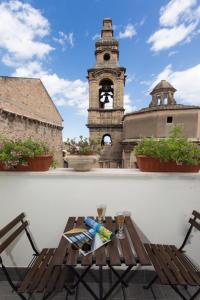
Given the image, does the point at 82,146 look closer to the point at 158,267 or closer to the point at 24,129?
the point at 158,267

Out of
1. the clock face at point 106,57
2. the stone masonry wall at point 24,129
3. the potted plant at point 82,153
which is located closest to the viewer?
the potted plant at point 82,153

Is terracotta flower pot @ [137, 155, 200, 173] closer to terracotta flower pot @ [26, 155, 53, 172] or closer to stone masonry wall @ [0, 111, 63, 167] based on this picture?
terracotta flower pot @ [26, 155, 53, 172]

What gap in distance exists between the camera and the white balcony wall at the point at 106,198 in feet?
7.25

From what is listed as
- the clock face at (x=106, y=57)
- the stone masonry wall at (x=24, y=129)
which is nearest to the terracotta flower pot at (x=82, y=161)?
the stone masonry wall at (x=24, y=129)

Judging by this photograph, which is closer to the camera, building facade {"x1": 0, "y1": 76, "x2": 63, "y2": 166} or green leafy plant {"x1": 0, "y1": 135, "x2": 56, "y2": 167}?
green leafy plant {"x1": 0, "y1": 135, "x2": 56, "y2": 167}

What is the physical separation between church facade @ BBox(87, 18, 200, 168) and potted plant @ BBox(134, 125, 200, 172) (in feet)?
47.7

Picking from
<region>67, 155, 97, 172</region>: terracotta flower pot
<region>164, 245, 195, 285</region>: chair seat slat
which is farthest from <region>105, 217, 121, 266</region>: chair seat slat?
<region>67, 155, 97, 172</region>: terracotta flower pot

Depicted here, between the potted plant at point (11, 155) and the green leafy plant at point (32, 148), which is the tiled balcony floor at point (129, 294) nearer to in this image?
the potted plant at point (11, 155)

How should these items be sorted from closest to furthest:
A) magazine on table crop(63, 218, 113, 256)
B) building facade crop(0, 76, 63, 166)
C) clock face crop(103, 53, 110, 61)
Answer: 1. magazine on table crop(63, 218, 113, 256)
2. building facade crop(0, 76, 63, 166)
3. clock face crop(103, 53, 110, 61)

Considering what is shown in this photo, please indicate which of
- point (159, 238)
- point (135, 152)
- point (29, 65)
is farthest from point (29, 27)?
point (159, 238)

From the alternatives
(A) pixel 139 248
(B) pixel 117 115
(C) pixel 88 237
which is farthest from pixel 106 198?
(B) pixel 117 115

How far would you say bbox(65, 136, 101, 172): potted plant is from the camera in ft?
7.45

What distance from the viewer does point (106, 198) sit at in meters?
2.24

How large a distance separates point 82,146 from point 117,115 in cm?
1755
